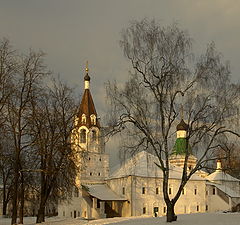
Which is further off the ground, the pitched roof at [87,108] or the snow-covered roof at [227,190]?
the pitched roof at [87,108]

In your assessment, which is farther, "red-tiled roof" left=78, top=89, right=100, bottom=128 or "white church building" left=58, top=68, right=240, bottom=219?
"red-tiled roof" left=78, top=89, right=100, bottom=128

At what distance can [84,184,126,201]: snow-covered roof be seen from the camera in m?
53.5

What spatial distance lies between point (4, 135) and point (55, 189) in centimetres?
1076

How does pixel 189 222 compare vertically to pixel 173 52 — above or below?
below

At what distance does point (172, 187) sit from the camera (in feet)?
190

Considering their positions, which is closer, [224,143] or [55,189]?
[224,143]

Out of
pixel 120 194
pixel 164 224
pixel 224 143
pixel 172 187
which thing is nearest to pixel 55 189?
pixel 164 224

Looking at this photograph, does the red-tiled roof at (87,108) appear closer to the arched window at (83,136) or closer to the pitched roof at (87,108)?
the pitched roof at (87,108)

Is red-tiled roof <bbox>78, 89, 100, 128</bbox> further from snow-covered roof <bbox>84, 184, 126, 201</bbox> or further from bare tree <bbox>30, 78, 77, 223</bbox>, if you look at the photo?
bare tree <bbox>30, 78, 77, 223</bbox>

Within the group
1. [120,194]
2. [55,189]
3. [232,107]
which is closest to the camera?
[232,107]

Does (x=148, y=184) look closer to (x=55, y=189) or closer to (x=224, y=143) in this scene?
(x=55, y=189)

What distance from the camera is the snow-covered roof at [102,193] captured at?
53469 millimetres

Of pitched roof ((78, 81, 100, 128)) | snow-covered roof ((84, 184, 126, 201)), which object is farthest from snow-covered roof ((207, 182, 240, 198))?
pitched roof ((78, 81, 100, 128))

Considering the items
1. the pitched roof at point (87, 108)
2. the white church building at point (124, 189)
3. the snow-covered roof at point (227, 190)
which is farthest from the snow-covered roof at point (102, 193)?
the snow-covered roof at point (227, 190)
